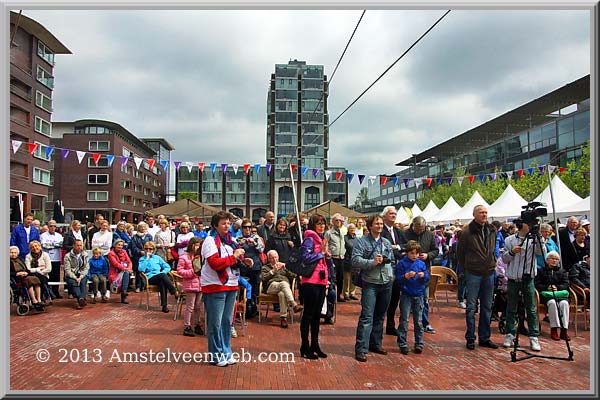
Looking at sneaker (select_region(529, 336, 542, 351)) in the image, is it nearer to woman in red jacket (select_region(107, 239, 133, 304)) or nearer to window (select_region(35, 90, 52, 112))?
woman in red jacket (select_region(107, 239, 133, 304))

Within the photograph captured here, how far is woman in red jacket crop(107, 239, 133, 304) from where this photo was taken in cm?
1065

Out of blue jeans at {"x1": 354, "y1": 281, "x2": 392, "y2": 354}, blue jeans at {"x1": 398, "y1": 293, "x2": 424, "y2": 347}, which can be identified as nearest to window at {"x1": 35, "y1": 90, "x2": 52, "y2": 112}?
blue jeans at {"x1": 354, "y1": 281, "x2": 392, "y2": 354}

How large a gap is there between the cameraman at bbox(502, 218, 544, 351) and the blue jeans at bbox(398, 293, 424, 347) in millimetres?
1399

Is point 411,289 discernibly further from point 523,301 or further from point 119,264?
point 119,264

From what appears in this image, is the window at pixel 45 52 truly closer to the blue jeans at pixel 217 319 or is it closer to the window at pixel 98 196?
the window at pixel 98 196

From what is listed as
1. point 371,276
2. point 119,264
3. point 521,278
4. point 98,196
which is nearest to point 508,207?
point 521,278

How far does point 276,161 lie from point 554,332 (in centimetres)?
6555

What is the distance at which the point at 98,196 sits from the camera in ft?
217

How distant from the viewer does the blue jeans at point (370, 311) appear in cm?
606

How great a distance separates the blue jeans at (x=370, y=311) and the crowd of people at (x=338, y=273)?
14 mm

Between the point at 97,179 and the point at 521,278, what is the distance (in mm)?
67511

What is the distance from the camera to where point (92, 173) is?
66.2 metres

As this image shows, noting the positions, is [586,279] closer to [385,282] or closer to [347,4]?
[385,282]

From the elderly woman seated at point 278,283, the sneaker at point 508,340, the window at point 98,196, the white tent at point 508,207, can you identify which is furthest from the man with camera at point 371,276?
the window at point 98,196
